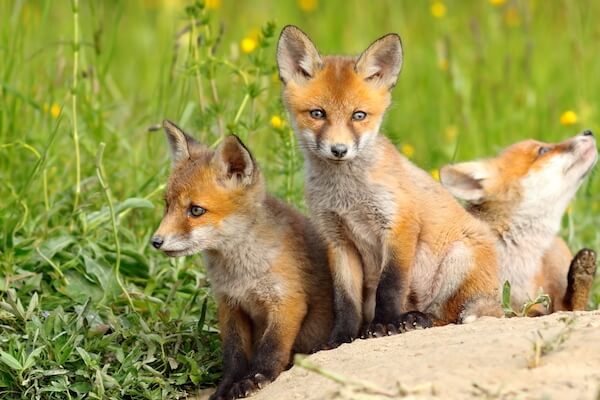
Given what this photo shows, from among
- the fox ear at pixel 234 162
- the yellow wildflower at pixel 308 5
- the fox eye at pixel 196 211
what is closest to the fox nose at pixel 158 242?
the fox eye at pixel 196 211

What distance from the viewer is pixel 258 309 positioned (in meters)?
5.80

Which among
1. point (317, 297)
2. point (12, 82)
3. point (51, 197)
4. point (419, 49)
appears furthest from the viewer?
point (419, 49)

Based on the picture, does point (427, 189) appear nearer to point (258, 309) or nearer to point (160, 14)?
point (258, 309)

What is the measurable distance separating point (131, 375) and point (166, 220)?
837mm

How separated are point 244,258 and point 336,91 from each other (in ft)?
3.33

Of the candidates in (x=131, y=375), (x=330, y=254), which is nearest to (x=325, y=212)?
(x=330, y=254)

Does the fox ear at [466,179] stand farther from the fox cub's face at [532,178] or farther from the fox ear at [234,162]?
the fox ear at [234,162]

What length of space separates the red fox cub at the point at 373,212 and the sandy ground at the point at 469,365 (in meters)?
0.47

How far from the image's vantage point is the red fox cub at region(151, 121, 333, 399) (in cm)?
556

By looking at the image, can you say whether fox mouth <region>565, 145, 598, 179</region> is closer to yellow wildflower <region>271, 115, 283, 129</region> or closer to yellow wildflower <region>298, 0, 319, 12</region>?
yellow wildflower <region>271, 115, 283, 129</region>

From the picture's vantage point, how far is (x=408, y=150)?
366 inches

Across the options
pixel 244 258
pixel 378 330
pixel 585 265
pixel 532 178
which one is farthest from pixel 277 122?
pixel 585 265

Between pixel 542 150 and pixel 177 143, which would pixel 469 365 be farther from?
pixel 542 150

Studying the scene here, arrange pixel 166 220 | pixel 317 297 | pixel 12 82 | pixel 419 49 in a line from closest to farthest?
1. pixel 166 220
2. pixel 317 297
3. pixel 12 82
4. pixel 419 49
